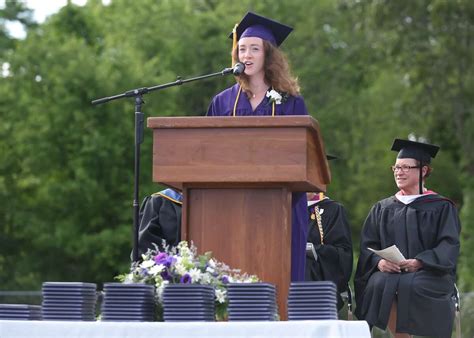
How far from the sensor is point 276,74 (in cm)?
731

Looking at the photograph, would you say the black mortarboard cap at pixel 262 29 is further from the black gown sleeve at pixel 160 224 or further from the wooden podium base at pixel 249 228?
the black gown sleeve at pixel 160 224

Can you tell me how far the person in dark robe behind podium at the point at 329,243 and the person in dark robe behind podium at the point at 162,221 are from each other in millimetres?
1171

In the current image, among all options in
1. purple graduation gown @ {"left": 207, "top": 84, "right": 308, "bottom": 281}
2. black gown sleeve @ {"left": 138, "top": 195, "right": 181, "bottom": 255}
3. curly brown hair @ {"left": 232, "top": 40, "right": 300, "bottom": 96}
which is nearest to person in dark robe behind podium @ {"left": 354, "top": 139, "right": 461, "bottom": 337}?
black gown sleeve @ {"left": 138, "top": 195, "right": 181, "bottom": 255}

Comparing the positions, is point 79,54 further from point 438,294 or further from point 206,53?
point 438,294

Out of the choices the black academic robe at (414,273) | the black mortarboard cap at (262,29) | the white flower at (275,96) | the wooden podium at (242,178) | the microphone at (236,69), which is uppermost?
the black mortarboard cap at (262,29)

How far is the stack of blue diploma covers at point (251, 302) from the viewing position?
5586 mm

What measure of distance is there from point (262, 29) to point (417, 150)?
253 centimetres

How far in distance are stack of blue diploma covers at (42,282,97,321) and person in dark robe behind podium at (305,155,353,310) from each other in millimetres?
3898

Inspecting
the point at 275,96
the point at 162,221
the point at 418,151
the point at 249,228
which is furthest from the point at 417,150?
the point at 249,228

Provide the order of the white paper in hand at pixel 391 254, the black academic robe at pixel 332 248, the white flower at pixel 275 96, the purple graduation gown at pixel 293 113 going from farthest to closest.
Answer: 1. the black academic robe at pixel 332 248
2. the white paper in hand at pixel 391 254
3. the white flower at pixel 275 96
4. the purple graduation gown at pixel 293 113

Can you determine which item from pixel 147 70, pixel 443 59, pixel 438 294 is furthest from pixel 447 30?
pixel 438 294

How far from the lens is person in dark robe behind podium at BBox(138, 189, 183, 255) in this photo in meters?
8.94

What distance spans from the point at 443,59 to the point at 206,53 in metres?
7.36

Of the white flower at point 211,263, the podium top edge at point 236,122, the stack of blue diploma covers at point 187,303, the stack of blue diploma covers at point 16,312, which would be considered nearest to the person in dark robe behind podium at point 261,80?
the podium top edge at point 236,122
